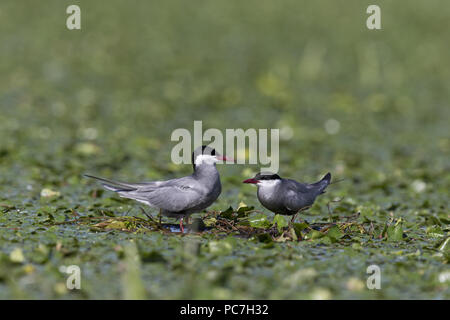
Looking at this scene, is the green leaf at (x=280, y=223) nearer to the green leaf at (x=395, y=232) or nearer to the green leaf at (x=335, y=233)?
the green leaf at (x=335, y=233)

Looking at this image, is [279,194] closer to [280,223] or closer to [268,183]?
[268,183]

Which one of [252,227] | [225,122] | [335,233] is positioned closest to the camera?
[335,233]

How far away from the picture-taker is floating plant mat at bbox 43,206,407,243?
26.8ft

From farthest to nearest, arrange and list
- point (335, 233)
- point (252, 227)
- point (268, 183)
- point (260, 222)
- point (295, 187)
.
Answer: point (295, 187), point (268, 183), point (252, 227), point (260, 222), point (335, 233)

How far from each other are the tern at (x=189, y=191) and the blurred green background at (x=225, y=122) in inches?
19.2

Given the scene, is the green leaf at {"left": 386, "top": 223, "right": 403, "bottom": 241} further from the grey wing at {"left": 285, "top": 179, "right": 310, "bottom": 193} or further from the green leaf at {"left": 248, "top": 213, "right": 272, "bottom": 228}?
the green leaf at {"left": 248, "top": 213, "right": 272, "bottom": 228}

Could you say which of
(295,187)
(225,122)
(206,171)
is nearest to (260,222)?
(295,187)

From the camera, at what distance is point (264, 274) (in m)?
7.07

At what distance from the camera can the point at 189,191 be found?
8.40 metres

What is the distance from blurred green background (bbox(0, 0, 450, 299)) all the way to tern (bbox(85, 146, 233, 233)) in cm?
49

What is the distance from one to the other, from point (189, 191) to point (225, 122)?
7.08m

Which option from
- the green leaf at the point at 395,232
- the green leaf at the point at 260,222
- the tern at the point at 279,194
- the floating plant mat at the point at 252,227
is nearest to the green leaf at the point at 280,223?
the floating plant mat at the point at 252,227

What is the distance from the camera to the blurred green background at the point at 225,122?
711cm

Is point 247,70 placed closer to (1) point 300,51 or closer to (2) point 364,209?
(1) point 300,51
